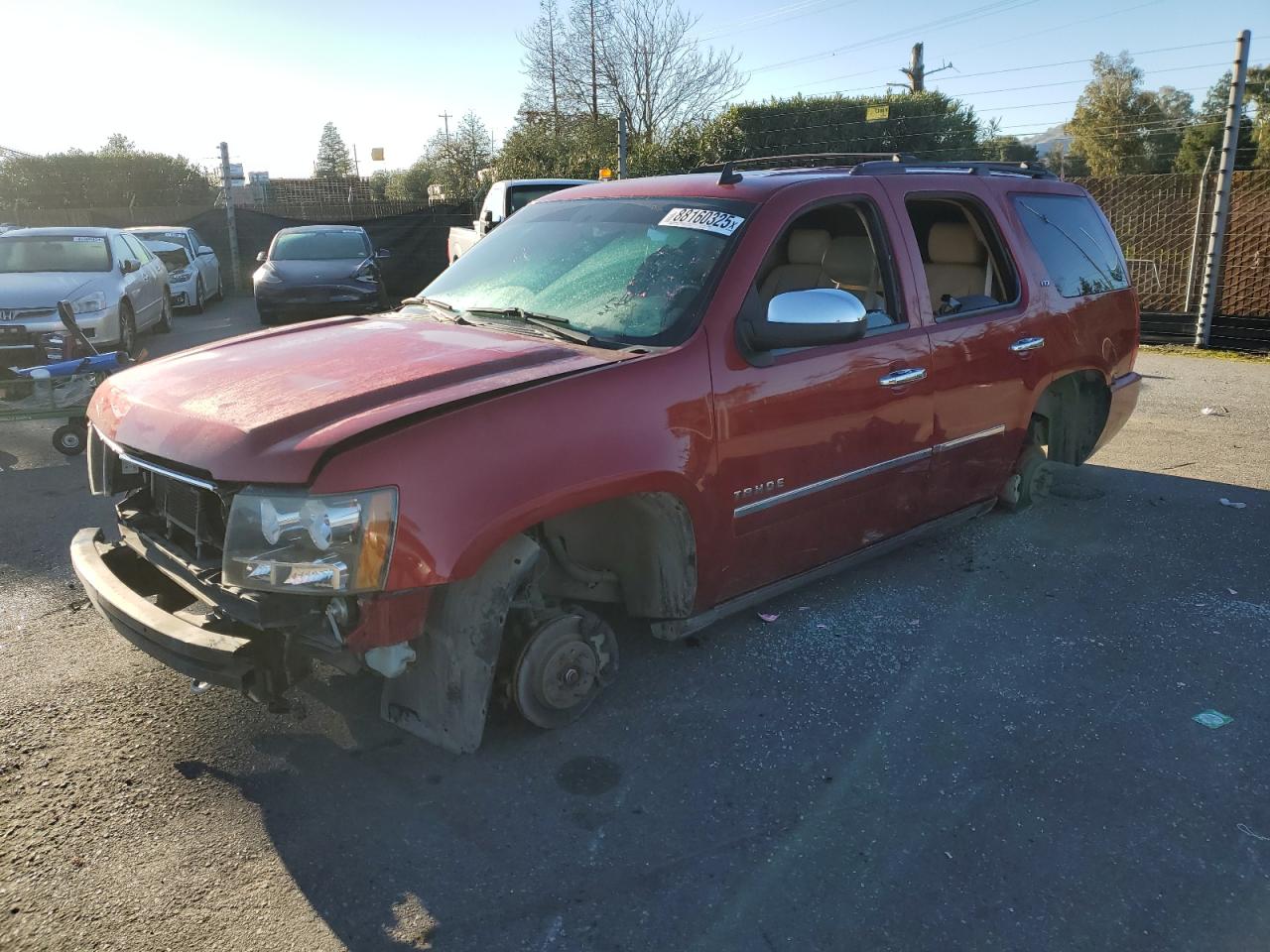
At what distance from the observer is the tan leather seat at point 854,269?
13.9 ft

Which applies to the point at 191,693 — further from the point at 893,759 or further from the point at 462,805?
the point at 893,759

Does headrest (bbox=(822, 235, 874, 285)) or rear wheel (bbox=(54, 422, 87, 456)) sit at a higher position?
headrest (bbox=(822, 235, 874, 285))

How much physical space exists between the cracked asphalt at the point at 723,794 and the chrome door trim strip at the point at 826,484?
0.69 metres

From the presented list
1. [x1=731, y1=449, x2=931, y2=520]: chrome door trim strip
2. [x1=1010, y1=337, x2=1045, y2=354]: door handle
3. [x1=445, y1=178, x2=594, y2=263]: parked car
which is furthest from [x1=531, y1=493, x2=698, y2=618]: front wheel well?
[x1=445, y1=178, x2=594, y2=263]: parked car

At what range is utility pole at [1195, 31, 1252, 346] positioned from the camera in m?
10.1

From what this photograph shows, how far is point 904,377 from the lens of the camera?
400cm

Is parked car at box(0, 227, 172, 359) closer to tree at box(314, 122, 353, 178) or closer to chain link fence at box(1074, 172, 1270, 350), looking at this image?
chain link fence at box(1074, 172, 1270, 350)

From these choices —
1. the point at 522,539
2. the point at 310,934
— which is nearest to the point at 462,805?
the point at 310,934

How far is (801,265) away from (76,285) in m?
8.78

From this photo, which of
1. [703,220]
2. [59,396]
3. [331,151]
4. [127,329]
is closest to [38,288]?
[127,329]

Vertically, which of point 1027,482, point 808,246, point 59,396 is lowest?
point 1027,482

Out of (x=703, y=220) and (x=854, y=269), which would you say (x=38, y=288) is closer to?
(x=703, y=220)

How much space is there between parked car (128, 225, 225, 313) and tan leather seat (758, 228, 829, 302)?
47.9ft

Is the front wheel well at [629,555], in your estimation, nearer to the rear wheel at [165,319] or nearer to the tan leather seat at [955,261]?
the tan leather seat at [955,261]
